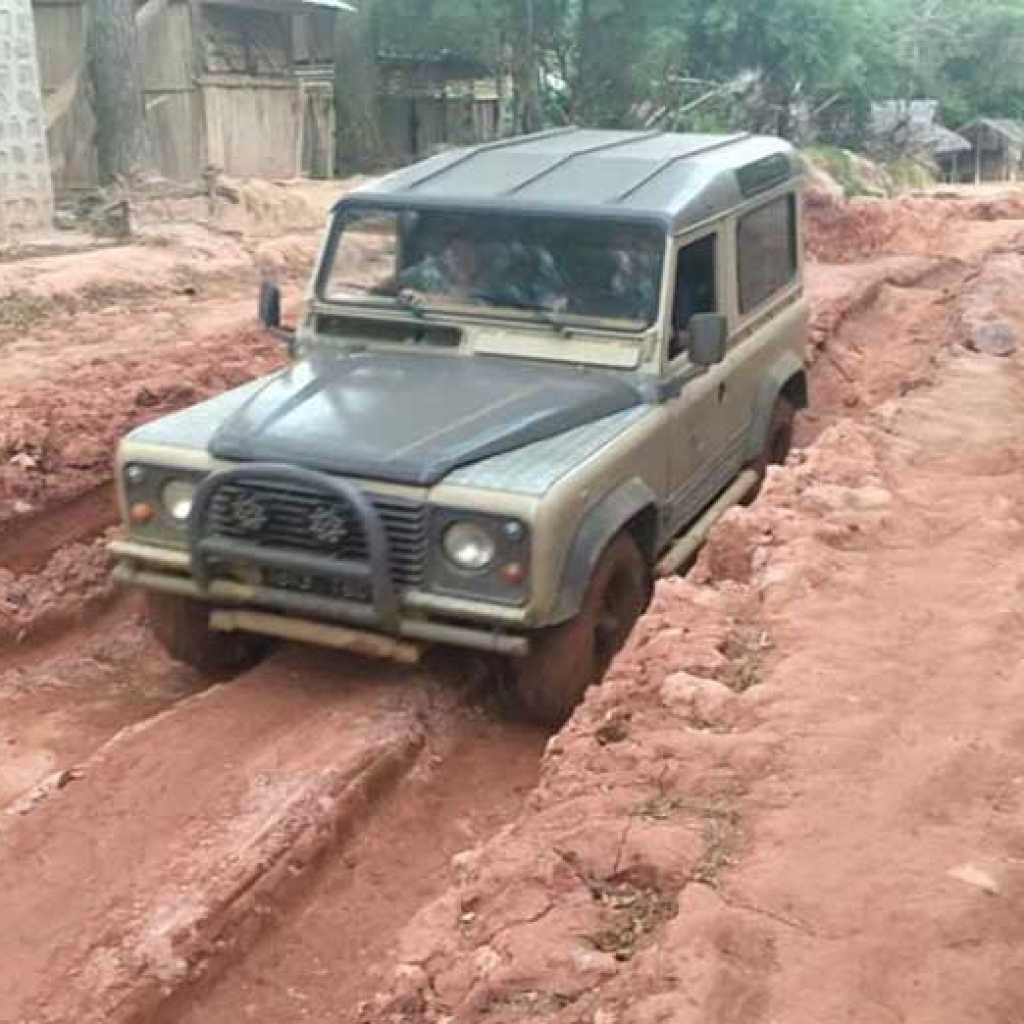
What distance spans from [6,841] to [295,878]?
0.98 meters

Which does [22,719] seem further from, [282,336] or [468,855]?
[468,855]

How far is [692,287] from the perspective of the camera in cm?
663

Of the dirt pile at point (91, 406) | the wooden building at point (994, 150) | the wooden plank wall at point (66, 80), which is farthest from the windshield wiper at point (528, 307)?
the wooden building at point (994, 150)

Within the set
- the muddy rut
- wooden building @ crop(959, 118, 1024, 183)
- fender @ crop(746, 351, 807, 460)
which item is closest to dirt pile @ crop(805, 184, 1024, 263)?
fender @ crop(746, 351, 807, 460)

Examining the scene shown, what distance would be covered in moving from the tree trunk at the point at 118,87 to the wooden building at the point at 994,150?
22.8 metres

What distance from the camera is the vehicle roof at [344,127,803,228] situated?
257 inches

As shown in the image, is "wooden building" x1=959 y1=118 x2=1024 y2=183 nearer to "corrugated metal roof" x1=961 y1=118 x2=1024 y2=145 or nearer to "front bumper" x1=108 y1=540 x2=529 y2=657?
"corrugated metal roof" x1=961 y1=118 x2=1024 y2=145

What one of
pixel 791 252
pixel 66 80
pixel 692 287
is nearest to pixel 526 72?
pixel 66 80

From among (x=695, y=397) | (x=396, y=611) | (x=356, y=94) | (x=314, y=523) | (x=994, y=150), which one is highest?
(x=356, y=94)

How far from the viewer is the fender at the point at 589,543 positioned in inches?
217

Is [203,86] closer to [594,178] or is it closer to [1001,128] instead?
[594,178]

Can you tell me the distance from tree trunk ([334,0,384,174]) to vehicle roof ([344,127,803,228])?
14.3 metres

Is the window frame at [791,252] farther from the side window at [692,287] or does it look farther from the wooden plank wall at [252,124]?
the wooden plank wall at [252,124]

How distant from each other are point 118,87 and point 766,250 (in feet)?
34.4
